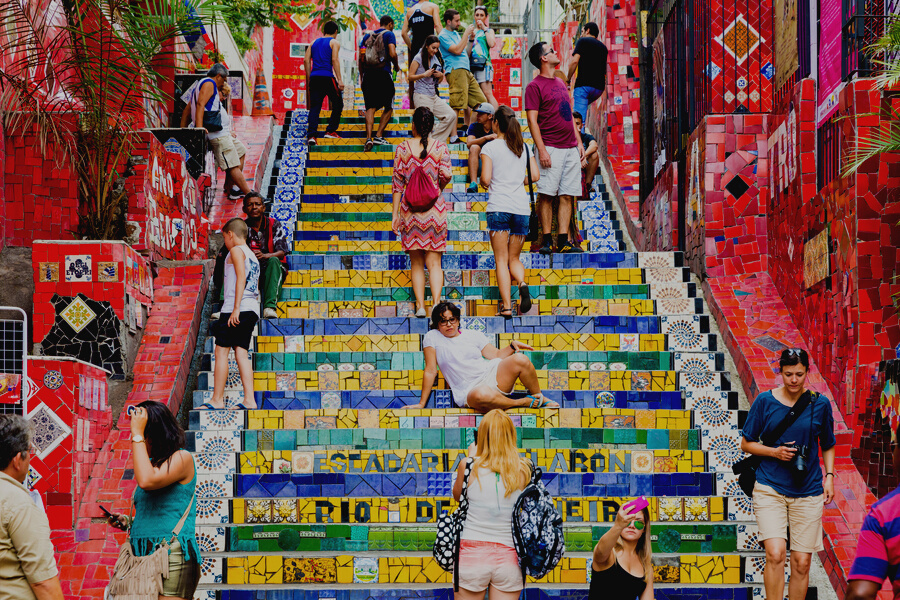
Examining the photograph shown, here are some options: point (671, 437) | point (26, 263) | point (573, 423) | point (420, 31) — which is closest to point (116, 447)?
point (26, 263)

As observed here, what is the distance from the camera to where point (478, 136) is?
13344mm

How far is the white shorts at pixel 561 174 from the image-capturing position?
1063 cm

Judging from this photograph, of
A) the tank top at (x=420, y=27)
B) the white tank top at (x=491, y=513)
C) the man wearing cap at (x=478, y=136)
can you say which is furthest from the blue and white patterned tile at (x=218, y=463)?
the tank top at (x=420, y=27)

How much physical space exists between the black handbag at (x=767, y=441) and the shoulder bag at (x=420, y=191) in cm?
411

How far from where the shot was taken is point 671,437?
26.0ft

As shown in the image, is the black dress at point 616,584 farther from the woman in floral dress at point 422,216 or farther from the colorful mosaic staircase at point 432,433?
the woman in floral dress at point 422,216

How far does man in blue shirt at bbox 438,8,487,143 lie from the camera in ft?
47.5

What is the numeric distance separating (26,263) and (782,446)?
6.49 meters

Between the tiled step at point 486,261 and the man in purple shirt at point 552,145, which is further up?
the man in purple shirt at point 552,145

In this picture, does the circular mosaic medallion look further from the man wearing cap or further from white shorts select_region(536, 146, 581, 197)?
the man wearing cap

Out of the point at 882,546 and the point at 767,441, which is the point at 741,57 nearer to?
the point at 767,441

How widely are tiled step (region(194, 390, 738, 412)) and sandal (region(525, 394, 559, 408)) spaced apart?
12 cm

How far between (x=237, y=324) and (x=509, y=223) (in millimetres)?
2576

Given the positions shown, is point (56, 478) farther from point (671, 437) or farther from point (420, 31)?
point (420, 31)
